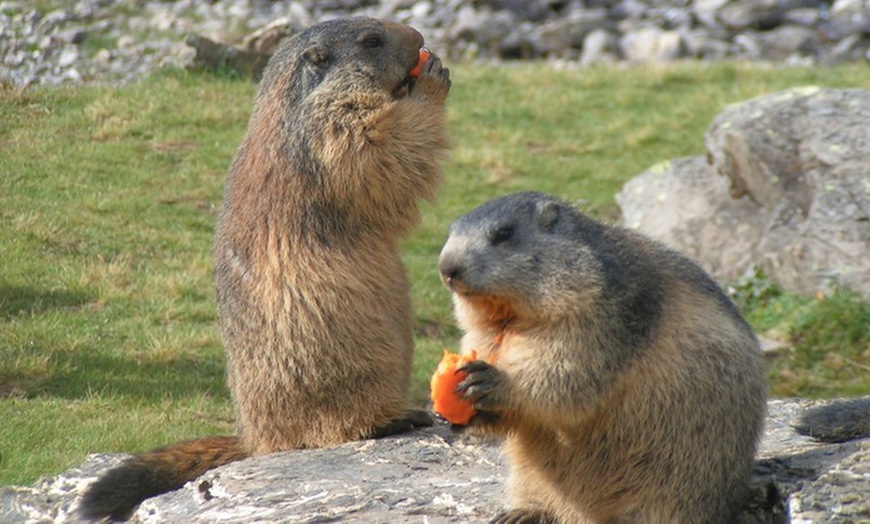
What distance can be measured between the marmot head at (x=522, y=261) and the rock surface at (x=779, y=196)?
7.42 meters

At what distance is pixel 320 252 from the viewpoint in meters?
7.56

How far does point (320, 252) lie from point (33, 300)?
11.2 ft

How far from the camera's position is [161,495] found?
671cm

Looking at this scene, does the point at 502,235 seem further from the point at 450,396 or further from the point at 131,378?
the point at 131,378

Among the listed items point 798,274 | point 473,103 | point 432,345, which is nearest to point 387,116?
point 432,345

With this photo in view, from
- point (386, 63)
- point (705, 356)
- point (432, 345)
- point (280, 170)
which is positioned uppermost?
point (386, 63)

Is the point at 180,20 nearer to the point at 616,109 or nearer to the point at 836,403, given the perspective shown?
the point at 616,109

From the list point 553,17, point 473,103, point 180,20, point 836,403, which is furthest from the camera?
point 553,17

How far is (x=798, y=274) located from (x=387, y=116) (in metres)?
6.31

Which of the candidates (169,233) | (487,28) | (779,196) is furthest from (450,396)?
Result: (487,28)

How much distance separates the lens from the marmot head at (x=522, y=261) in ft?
18.1

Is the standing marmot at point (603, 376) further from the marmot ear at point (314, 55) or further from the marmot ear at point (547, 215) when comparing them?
the marmot ear at point (314, 55)

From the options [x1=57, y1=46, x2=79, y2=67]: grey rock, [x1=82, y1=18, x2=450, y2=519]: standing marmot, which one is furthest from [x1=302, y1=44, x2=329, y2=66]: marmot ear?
[x1=57, y1=46, x2=79, y2=67]: grey rock

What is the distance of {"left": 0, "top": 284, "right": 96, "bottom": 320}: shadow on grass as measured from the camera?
9.62 meters
